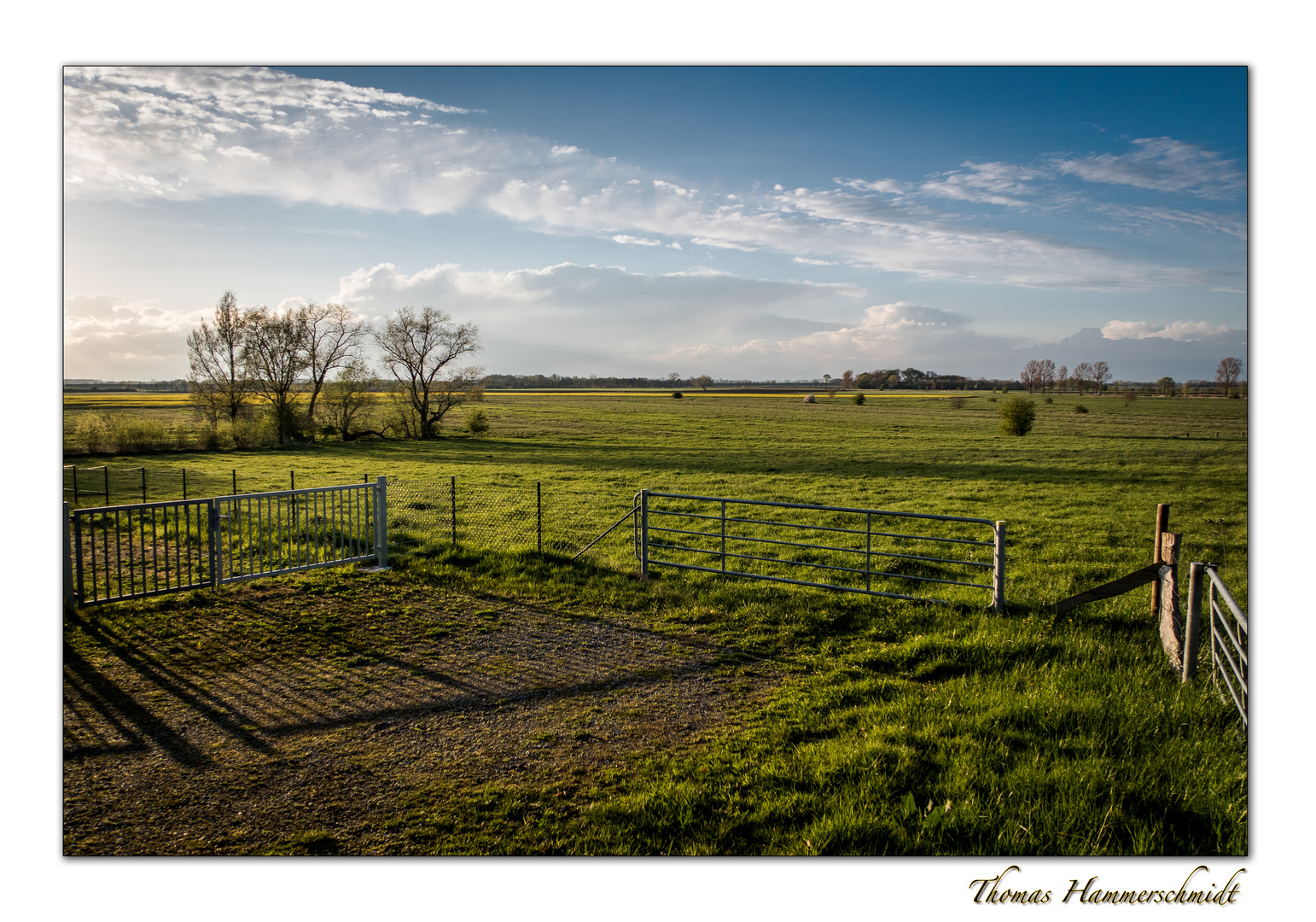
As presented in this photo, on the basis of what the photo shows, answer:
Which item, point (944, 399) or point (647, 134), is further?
point (944, 399)

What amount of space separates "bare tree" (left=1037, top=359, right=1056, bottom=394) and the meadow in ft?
4.06

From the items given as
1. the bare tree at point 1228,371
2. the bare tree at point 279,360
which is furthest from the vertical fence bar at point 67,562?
the bare tree at point 279,360

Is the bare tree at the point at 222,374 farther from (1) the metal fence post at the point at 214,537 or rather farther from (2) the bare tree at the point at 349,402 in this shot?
(1) the metal fence post at the point at 214,537

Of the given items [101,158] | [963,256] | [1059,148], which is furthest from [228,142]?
[1059,148]

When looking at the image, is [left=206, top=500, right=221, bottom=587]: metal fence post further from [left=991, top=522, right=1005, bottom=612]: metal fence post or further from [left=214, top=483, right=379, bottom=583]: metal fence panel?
[left=991, top=522, right=1005, bottom=612]: metal fence post

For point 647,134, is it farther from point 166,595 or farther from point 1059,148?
point 166,595

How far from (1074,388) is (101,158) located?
12.1 m

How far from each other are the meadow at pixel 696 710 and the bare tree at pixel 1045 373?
1.24 meters

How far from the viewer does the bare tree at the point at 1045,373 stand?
8.27 meters

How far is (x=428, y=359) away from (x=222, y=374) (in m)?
12.5

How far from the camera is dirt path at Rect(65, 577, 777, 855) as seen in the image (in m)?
3.79

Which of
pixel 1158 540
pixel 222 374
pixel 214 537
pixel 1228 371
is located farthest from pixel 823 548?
pixel 222 374

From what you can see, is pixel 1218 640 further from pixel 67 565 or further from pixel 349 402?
pixel 349 402

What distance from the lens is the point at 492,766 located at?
4.23m
